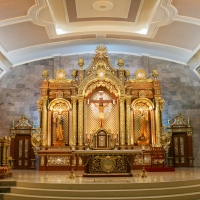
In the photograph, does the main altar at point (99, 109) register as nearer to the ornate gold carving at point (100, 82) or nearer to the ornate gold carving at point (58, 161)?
the ornate gold carving at point (100, 82)

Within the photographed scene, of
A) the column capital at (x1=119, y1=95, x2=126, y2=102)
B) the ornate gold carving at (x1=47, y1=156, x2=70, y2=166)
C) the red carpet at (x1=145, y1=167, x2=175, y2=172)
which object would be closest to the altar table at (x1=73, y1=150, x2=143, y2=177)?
the red carpet at (x1=145, y1=167, x2=175, y2=172)

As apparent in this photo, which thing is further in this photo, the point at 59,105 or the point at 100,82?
the point at 59,105

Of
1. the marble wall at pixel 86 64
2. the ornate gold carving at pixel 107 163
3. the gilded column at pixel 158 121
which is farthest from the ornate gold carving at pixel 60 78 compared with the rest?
the ornate gold carving at pixel 107 163

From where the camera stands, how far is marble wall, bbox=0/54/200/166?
1543 cm

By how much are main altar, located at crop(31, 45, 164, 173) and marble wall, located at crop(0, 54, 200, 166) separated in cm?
159

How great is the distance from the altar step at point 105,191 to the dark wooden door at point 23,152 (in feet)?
24.2

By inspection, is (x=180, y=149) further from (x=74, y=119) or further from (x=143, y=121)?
(x=74, y=119)

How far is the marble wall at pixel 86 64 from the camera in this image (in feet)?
50.6

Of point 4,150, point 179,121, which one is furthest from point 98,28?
point 4,150

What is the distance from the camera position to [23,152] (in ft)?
49.0

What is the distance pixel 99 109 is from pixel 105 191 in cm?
736

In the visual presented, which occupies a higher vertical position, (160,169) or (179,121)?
(179,121)

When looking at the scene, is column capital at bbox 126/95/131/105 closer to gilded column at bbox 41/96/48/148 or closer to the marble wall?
the marble wall

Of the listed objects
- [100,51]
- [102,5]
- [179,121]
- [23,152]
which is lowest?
[23,152]
